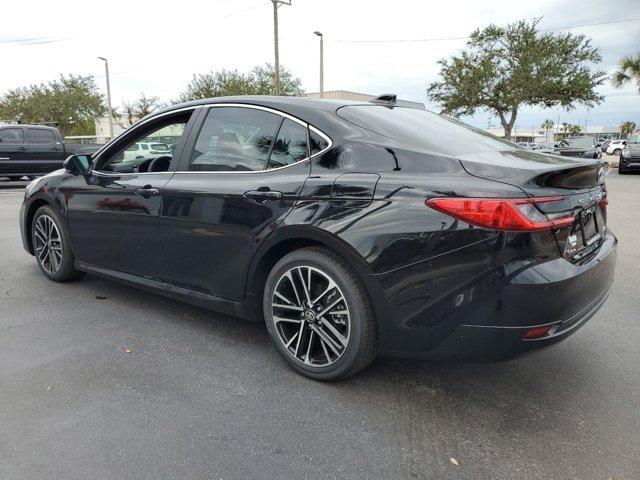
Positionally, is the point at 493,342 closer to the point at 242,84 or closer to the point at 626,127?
the point at 242,84

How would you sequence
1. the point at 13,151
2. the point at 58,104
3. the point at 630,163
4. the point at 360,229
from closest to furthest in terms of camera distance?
the point at 360,229 → the point at 13,151 → the point at 630,163 → the point at 58,104

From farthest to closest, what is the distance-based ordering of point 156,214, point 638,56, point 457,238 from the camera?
point 638,56
point 156,214
point 457,238

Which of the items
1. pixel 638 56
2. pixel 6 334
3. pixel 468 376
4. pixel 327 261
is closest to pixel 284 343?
pixel 327 261

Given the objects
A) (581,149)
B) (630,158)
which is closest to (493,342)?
(630,158)

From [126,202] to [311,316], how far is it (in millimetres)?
1761

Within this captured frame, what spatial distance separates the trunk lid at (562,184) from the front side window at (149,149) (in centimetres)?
207

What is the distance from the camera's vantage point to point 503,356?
240 centimetres

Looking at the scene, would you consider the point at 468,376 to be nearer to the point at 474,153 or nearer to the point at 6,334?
the point at 474,153

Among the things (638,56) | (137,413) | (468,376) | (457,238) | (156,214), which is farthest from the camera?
(638,56)

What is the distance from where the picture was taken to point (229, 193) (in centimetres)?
310

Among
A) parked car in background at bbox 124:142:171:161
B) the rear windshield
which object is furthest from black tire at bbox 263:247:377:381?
parked car in background at bbox 124:142:171:161

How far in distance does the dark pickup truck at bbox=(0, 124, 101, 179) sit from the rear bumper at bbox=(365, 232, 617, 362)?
48.9ft

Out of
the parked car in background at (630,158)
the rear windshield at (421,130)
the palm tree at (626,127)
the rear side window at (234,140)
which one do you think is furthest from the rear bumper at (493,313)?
the palm tree at (626,127)

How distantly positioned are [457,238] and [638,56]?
114 feet
